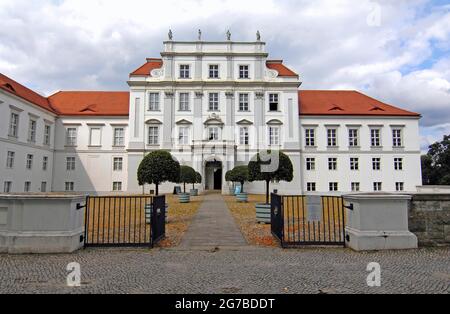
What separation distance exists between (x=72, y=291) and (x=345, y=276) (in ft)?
14.1

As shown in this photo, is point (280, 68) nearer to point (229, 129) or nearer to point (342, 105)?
point (342, 105)

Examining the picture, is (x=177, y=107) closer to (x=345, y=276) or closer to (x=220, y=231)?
(x=220, y=231)

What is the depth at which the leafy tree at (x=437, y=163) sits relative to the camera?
51844 mm

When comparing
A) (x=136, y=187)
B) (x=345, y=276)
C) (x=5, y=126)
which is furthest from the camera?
(x=136, y=187)

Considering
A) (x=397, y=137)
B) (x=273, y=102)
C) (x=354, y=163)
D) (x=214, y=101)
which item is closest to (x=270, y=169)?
(x=214, y=101)

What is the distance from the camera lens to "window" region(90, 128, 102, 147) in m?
35.8

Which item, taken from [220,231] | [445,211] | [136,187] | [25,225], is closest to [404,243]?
[445,211]

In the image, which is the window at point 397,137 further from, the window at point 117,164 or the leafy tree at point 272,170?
the window at point 117,164

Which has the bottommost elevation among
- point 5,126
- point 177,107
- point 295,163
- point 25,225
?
point 25,225

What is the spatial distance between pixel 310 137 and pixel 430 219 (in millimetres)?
29086

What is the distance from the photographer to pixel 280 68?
1486 inches

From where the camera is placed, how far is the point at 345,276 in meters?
5.32

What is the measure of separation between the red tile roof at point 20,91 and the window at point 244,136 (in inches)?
821
